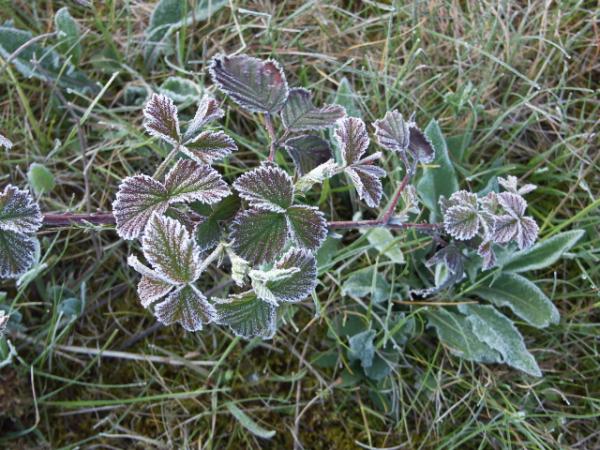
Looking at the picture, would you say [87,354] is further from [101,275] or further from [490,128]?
[490,128]

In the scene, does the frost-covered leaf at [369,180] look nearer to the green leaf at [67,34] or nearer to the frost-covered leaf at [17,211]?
the frost-covered leaf at [17,211]

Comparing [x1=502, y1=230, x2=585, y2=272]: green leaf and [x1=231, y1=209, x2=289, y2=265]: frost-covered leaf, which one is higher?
[x1=231, y1=209, x2=289, y2=265]: frost-covered leaf

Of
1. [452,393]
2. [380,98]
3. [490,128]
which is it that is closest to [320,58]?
[380,98]

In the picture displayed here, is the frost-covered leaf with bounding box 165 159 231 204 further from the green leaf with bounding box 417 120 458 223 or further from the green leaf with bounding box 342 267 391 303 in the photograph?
the green leaf with bounding box 417 120 458 223

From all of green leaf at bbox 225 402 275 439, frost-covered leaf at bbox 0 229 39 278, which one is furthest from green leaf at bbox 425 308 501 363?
frost-covered leaf at bbox 0 229 39 278

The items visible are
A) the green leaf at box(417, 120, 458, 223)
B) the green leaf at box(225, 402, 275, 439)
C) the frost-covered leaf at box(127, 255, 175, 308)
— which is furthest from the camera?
the green leaf at box(417, 120, 458, 223)

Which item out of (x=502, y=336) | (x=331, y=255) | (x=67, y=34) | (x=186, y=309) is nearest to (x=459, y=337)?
(x=502, y=336)

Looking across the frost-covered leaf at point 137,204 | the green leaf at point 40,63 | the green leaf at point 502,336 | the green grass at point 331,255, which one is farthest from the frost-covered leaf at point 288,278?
the green leaf at point 40,63
